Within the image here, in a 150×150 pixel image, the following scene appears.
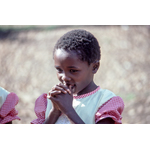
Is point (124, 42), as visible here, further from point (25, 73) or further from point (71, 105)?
Answer: point (71, 105)

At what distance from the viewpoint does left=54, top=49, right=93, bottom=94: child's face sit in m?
1.54

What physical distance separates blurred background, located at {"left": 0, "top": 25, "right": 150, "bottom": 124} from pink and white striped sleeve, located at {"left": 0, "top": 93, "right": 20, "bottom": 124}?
162cm

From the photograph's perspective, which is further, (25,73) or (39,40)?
(39,40)

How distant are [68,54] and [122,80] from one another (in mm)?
2670

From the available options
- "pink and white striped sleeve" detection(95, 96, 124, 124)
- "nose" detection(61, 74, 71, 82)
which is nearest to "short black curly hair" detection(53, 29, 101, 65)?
"nose" detection(61, 74, 71, 82)

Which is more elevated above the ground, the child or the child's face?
the child's face

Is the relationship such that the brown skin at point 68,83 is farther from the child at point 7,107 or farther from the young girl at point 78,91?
the child at point 7,107

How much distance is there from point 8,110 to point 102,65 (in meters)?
2.79

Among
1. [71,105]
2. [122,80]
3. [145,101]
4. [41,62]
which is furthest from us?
[41,62]

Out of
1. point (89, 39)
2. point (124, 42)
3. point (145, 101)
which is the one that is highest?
point (124, 42)

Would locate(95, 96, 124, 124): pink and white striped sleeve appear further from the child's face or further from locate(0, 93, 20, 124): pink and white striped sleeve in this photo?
locate(0, 93, 20, 124): pink and white striped sleeve

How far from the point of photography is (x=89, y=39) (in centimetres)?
163

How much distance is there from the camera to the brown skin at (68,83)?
1513mm

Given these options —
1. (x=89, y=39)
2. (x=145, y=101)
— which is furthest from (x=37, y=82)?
(x=89, y=39)
